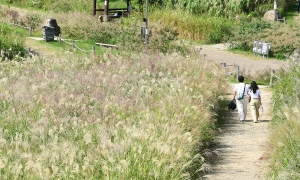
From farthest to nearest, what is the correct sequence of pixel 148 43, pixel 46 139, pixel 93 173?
pixel 148 43, pixel 46 139, pixel 93 173

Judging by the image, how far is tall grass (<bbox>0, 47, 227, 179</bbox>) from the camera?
31.4ft

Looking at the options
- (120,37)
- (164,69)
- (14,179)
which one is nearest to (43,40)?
(120,37)

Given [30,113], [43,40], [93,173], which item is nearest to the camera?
[93,173]

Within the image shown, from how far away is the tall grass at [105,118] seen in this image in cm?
957

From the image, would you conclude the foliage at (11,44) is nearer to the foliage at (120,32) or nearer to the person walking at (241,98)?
the foliage at (120,32)

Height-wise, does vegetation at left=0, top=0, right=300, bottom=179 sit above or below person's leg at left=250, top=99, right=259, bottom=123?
above

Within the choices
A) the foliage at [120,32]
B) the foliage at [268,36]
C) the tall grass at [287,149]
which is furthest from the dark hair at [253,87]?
the foliage at [268,36]

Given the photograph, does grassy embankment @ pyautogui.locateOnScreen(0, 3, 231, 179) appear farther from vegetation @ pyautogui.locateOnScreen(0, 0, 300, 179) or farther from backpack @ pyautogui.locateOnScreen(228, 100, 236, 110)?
backpack @ pyautogui.locateOnScreen(228, 100, 236, 110)

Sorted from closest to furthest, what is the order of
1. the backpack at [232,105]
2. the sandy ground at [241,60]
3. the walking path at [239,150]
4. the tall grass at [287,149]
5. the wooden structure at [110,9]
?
1. the tall grass at [287,149]
2. the walking path at [239,150]
3. the backpack at [232,105]
4. the sandy ground at [241,60]
5. the wooden structure at [110,9]

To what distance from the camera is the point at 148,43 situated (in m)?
25.8

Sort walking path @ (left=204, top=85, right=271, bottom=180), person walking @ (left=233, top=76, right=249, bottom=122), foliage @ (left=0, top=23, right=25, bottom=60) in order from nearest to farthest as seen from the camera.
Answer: walking path @ (left=204, top=85, right=271, bottom=180), person walking @ (left=233, top=76, right=249, bottom=122), foliage @ (left=0, top=23, right=25, bottom=60)

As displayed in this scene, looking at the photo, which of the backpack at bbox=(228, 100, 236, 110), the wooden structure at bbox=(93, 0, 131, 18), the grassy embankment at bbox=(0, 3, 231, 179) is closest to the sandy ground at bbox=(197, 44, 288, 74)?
the wooden structure at bbox=(93, 0, 131, 18)

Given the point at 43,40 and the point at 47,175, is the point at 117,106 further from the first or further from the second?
the point at 43,40

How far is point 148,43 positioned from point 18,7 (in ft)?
67.2
